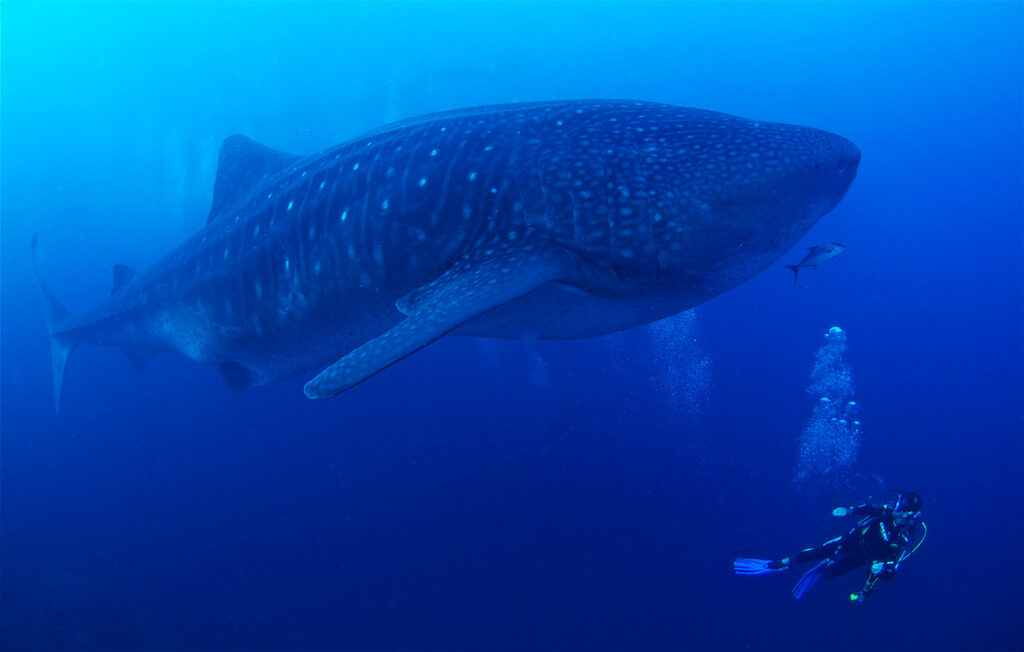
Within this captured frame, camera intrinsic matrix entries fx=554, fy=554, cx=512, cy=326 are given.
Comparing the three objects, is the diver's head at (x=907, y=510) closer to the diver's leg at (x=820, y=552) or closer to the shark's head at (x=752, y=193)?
the diver's leg at (x=820, y=552)

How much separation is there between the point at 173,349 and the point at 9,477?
11.8 m

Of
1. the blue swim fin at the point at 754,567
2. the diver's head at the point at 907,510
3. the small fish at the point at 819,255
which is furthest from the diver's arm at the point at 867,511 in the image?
the small fish at the point at 819,255

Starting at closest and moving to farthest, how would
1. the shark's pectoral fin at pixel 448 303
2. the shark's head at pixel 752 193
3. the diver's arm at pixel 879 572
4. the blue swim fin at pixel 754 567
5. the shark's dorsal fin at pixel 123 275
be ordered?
the shark's pectoral fin at pixel 448 303, the shark's head at pixel 752 193, the shark's dorsal fin at pixel 123 275, the diver's arm at pixel 879 572, the blue swim fin at pixel 754 567

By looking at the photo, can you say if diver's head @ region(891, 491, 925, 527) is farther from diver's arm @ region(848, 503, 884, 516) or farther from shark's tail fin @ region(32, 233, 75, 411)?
shark's tail fin @ region(32, 233, 75, 411)

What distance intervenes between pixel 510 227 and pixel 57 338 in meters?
7.19

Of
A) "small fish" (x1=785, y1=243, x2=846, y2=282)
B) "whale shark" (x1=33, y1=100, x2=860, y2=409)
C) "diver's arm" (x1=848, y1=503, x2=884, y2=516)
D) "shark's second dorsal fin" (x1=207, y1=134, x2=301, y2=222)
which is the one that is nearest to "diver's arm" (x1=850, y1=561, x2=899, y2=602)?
"diver's arm" (x1=848, y1=503, x2=884, y2=516)

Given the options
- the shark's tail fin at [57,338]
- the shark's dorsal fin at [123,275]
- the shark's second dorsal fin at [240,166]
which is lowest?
the shark's tail fin at [57,338]

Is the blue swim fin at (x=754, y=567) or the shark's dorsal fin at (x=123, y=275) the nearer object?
the shark's dorsal fin at (x=123, y=275)

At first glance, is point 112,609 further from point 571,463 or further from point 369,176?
point 369,176

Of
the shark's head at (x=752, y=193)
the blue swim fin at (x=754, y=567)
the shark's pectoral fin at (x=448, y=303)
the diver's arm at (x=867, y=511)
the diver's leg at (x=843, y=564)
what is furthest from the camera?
the blue swim fin at (x=754, y=567)

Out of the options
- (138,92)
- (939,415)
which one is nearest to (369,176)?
(939,415)

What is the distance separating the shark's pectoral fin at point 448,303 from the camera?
Answer: 2.71 m

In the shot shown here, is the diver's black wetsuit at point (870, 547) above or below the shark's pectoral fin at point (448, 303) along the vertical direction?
below

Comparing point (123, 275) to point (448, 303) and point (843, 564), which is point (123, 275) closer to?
point (448, 303)
